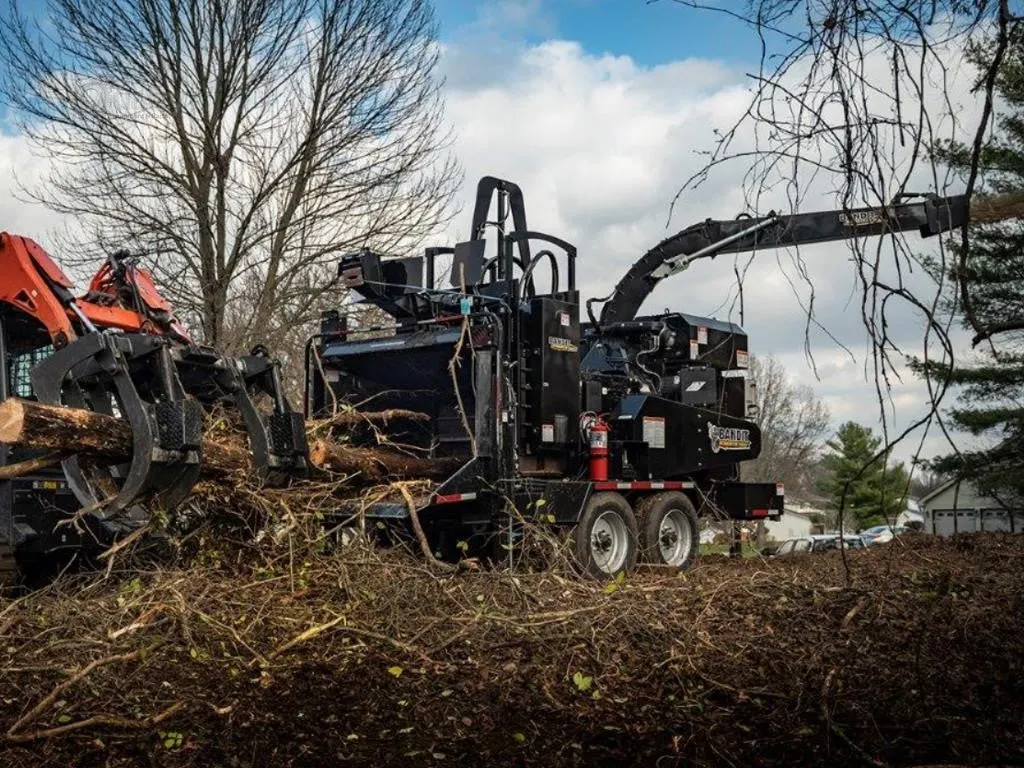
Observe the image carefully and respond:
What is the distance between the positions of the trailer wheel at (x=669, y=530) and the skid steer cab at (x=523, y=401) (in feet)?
0.05

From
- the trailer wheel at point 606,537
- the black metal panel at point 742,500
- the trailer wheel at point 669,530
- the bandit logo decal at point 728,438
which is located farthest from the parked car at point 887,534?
the trailer wheel at point 606,537

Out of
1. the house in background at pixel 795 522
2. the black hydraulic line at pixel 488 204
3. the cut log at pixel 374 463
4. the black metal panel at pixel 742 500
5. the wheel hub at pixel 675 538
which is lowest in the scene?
the house in background at pixel 795 522

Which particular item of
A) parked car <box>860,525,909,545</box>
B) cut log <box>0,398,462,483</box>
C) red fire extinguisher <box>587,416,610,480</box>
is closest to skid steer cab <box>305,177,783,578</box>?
red fire extinguisher <box>587,416,610,480</box>

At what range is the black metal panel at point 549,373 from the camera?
32.7 ft

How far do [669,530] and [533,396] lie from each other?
2.41 m

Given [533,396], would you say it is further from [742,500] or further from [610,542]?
[742,500]

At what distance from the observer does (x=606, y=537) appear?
10.5 metres

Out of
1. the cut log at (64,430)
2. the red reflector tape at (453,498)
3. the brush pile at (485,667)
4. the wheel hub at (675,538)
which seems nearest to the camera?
the brush pile at (485,667)

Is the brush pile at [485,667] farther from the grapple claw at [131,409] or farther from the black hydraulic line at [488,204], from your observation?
the black hydraulic line at [488,204]

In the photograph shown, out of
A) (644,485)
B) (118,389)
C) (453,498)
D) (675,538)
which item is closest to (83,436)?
(118,389)

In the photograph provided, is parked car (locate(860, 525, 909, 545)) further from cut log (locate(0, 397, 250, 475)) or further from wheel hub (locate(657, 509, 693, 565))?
cut log (locate(0, 397, 250, 475))

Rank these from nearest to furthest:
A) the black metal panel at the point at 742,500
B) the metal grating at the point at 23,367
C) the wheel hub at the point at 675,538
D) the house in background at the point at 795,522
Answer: the metal grating at the point at 23,367, the wheel hub at the point at 675,538, the black metal panel at the point at 742,500, the house in background at the point at 795,522

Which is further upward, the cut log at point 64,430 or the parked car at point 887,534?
the cut log at point 64,430

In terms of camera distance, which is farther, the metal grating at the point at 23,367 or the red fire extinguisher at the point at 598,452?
the red fire extinguisher at the point at 598,452
